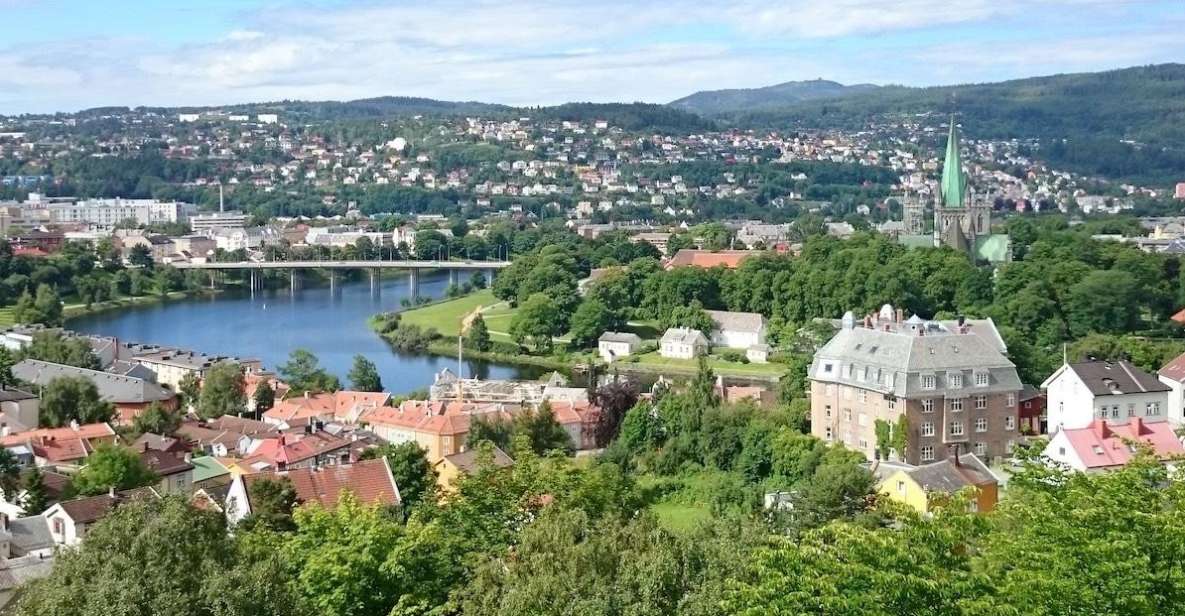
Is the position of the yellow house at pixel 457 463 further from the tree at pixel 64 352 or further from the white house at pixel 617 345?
the white house at pixel 617 345

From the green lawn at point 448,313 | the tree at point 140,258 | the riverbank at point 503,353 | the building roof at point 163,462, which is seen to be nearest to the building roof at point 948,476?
the building roof at point 163,462

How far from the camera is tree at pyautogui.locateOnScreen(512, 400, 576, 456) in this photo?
17.2m

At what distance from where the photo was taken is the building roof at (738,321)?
3009 centimetres

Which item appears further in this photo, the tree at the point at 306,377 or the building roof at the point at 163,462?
the tree at the point at 306,377

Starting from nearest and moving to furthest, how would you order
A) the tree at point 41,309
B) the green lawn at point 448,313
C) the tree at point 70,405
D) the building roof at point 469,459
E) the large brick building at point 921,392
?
the building roof at point 469,459
the large brick building at point 921,392
the tree at point 70,405
the green lawn at point 448,313
the tree at point 41,309

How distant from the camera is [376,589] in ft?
28.0

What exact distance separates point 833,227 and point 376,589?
54.6 meters

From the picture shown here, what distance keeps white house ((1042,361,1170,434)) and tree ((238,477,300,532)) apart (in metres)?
9.82

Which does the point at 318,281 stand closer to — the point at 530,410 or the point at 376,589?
the point at 530,410

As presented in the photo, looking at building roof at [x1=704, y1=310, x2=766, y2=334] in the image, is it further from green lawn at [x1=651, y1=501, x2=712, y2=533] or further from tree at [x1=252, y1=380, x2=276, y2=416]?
green lawn at [x1=651, y1=501, x2=712, y2=533]

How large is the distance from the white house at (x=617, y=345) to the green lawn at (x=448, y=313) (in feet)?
15.9

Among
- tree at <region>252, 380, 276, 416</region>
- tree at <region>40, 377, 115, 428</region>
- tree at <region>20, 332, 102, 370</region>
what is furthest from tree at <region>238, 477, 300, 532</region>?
tree at <region>20, 332, 102, 370</region>

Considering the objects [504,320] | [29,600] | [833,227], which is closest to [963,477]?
[29,600]

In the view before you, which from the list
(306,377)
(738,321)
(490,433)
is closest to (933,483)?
(490,433)
